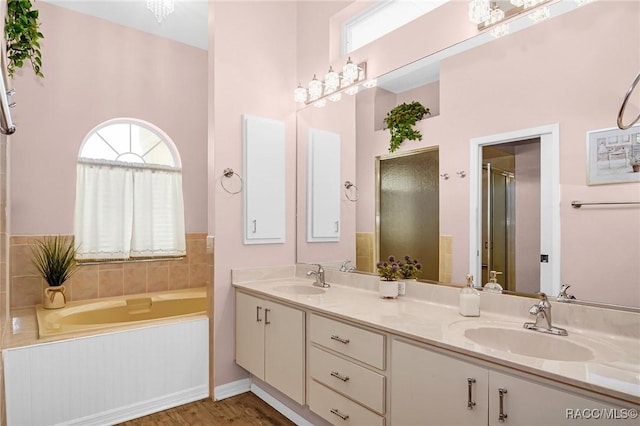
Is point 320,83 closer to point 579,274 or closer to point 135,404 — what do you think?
point 579,274

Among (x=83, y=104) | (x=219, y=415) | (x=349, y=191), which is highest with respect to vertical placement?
(x=83, y=104)

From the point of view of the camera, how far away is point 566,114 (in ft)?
5.05

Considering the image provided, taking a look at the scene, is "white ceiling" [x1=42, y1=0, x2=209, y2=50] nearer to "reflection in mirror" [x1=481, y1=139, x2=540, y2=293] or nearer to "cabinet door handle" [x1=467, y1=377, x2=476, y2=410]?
"reflection in mirror" [x1=481, y1=139, x2=540, y2=293]

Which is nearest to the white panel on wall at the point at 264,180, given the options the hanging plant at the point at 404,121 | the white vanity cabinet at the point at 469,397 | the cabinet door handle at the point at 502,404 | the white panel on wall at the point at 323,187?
the white panel on wall at the point at 323,187

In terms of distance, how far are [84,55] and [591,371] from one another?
4173 millimetres

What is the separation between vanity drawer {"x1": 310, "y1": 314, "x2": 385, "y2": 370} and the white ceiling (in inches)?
114

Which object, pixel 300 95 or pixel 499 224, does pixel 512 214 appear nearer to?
pixel 499 224

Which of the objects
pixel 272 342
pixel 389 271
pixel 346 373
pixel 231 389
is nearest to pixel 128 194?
pixel 231 389

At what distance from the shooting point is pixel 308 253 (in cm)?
297

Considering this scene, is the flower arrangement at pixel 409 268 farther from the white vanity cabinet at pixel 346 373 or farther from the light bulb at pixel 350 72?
the light bulb at pixel 350 72

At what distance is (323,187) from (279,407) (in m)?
1.56

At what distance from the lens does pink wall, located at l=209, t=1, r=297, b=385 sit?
106 inches

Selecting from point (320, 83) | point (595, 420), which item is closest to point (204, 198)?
point (320, 83)

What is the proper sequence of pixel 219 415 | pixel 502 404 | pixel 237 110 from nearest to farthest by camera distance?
pixel 502 404
pixel 219 415
pixel 237 110
